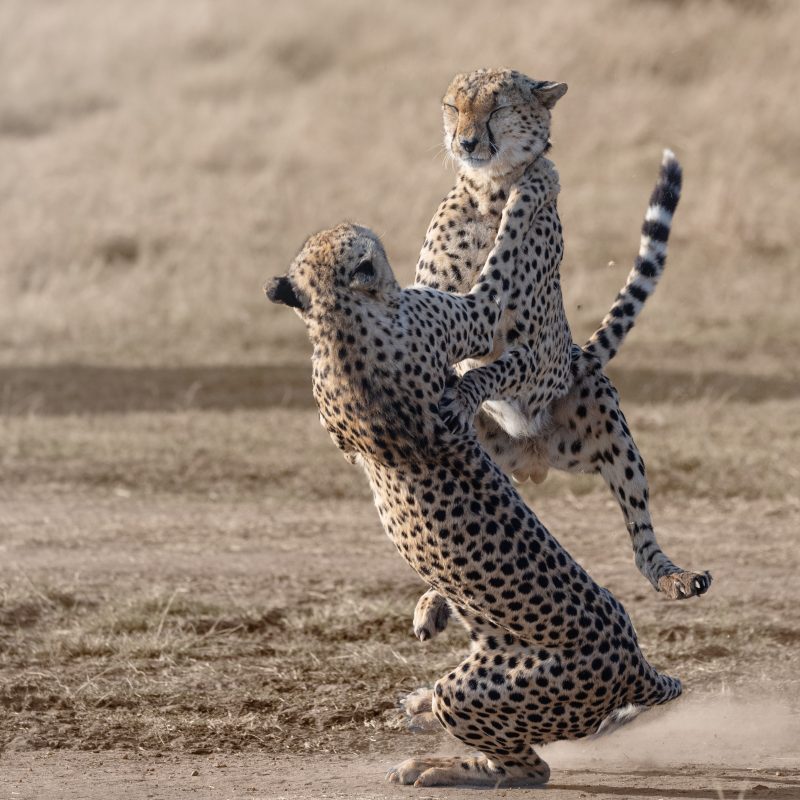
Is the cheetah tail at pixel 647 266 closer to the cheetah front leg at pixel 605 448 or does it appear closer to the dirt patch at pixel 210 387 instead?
the cheetah front leg at pixel 605 448

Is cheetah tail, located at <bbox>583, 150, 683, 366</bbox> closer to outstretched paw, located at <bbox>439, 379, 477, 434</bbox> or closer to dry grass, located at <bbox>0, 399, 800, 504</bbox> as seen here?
outstretched paw, located at <bbox>439, 379, 477, 434</bbox>

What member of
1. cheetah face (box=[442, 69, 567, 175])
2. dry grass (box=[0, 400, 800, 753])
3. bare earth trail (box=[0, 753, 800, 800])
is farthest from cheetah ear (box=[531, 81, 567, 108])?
dry grass (box=[0, 400, 800, 753])

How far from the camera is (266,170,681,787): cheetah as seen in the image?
3.91 m

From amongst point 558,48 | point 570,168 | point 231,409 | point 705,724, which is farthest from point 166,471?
point 558,48

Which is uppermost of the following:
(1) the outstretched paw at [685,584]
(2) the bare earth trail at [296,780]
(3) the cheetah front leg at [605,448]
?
(3) the cheetah front leg at [605,448]

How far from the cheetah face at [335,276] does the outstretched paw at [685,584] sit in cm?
112

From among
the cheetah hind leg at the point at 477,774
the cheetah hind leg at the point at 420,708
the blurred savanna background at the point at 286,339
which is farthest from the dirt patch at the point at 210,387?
the cheetah hind leg at the point at 477,774

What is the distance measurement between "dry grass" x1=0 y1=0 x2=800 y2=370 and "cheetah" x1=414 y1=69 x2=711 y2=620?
23.7 ft

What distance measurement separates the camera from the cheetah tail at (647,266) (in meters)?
4.88

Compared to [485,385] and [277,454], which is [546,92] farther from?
[277,454]

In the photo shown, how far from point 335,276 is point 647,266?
4.72 feet

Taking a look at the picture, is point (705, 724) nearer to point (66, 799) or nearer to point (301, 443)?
point (66, 799)

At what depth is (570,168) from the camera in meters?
16.1

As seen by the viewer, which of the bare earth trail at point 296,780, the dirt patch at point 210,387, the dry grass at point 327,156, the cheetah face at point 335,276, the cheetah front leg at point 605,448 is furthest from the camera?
the dry grass at point 327,156
